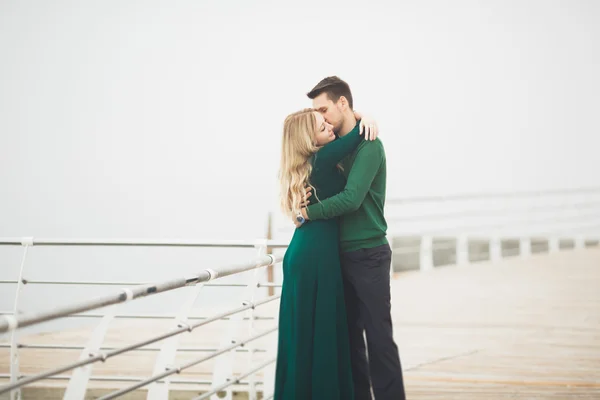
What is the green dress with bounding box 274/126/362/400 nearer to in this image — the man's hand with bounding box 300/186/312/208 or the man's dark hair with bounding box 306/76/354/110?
the man's hand with bounding box 300/186/312/208

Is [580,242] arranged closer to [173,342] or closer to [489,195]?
[489,195]

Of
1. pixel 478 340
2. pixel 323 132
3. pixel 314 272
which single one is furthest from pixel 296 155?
pixel 478 340

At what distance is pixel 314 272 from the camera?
253cm

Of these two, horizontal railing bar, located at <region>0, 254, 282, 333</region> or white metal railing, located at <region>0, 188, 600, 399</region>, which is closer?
horizontal railing bar, located at <region>0, 254, 282, 333</region>

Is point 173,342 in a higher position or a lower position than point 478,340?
higher

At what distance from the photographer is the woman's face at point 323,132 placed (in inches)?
101

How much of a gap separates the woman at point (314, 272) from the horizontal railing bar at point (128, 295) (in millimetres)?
192

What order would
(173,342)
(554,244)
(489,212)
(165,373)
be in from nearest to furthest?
1. (165,373)
2. (173,342)
3. (489,212)
4. (554,244)

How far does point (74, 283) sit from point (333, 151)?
5.04ft

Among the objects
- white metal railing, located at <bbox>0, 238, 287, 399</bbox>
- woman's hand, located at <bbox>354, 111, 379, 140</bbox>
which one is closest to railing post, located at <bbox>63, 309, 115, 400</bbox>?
white metal railing, located at <bbox>0, 238, 287, 399</bbox>

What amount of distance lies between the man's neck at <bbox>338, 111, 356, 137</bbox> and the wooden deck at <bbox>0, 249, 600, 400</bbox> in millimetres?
1413

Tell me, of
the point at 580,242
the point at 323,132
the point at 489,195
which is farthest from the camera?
the point at 580,242

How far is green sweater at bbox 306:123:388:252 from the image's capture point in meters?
2.43

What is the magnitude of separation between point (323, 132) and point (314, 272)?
1.57ft
